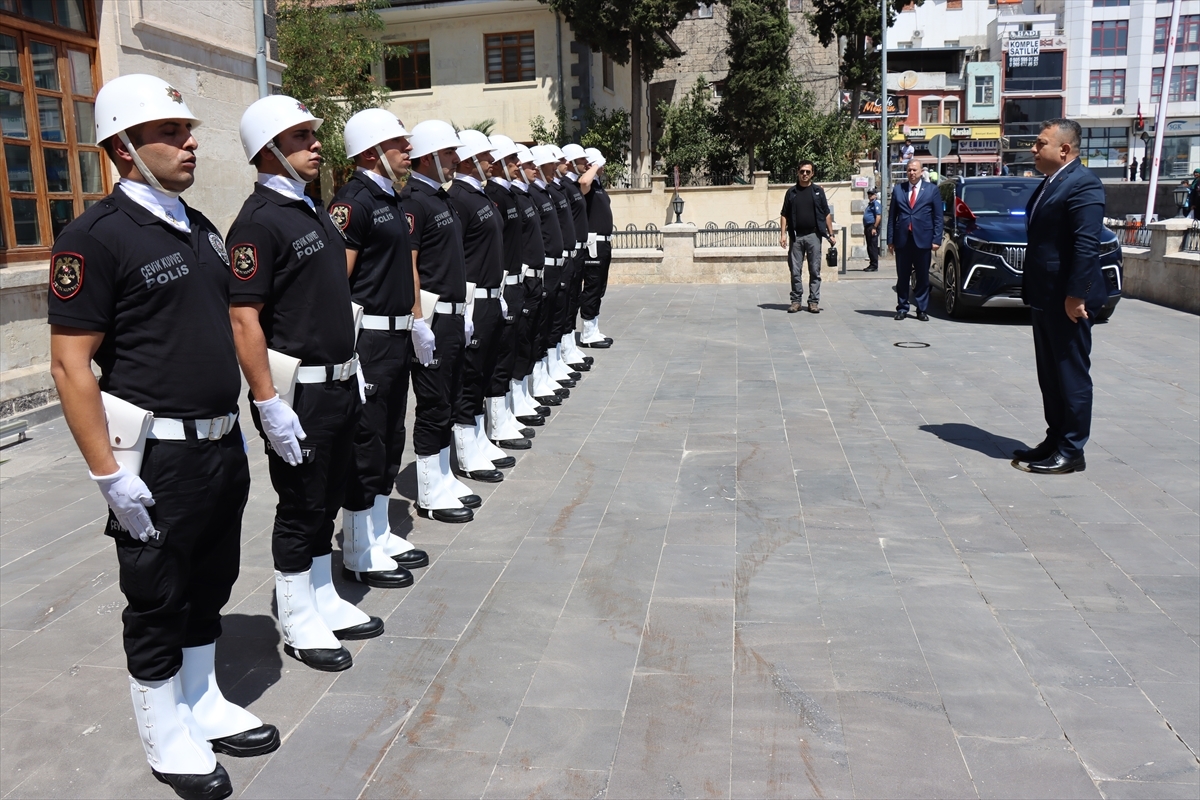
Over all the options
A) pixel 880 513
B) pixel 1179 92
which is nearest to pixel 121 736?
pixel 880 513

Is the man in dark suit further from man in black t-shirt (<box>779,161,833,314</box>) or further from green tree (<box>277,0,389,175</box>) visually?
green tree (<box>277,0,389,175</box>)

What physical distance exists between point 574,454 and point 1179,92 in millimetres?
78457

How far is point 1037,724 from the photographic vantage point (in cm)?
381

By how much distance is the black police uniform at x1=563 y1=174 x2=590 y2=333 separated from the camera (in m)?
10.8

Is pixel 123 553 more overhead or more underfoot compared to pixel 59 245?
more underfoot

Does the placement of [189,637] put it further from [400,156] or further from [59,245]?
[400,156]

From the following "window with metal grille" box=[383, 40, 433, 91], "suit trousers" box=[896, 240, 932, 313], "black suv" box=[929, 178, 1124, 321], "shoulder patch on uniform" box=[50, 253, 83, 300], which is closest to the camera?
"shoulder patch on uniform" box=[50, 253, 83, 300]

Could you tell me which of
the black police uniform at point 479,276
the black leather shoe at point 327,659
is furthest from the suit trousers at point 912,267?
the black leather shoe at point 327,659

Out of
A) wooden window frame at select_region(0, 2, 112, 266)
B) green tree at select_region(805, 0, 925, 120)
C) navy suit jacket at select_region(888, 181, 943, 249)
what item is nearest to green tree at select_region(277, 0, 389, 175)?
wooden window frame at select_region(0, 2, 112, 266)

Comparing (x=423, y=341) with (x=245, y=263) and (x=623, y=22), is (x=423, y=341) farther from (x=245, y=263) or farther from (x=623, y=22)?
(x=623, y=22)

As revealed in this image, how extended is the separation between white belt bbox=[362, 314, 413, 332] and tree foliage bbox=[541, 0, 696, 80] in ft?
83.8

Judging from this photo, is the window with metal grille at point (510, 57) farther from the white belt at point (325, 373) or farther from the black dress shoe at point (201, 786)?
the black dress shoe at point (201, 786)

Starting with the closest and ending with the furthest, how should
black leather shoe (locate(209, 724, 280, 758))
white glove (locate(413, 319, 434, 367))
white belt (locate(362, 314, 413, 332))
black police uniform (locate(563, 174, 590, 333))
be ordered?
black leather shoe (locate(209, 724, 280, 758))
white belt (locate(362, 314, 413, 332))
white glove (locate(413, 319, 434, 367))
black police uniform (locate(563, 174, 590, 333))

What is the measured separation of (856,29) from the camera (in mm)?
33938
